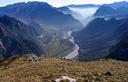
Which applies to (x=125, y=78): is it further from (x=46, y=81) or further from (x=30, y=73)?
(x=30, y=73)

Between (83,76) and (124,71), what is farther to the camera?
(124,71)

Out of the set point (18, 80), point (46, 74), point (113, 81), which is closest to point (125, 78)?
point (113, 81)

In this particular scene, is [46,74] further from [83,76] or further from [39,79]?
[83,76]

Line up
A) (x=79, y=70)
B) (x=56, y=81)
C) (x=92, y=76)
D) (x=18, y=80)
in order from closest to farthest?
(x=56, y=81), (x=92, y=76), (x=18, y=80), (x=79, y=70)

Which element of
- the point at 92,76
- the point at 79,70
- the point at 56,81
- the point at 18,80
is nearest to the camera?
the point at 56,81

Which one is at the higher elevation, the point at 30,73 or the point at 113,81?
the point at 113,81

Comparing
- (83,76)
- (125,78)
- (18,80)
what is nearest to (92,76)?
(83,76)

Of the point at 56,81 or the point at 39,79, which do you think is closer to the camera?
the point at 56,81

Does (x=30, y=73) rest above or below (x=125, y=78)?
below
